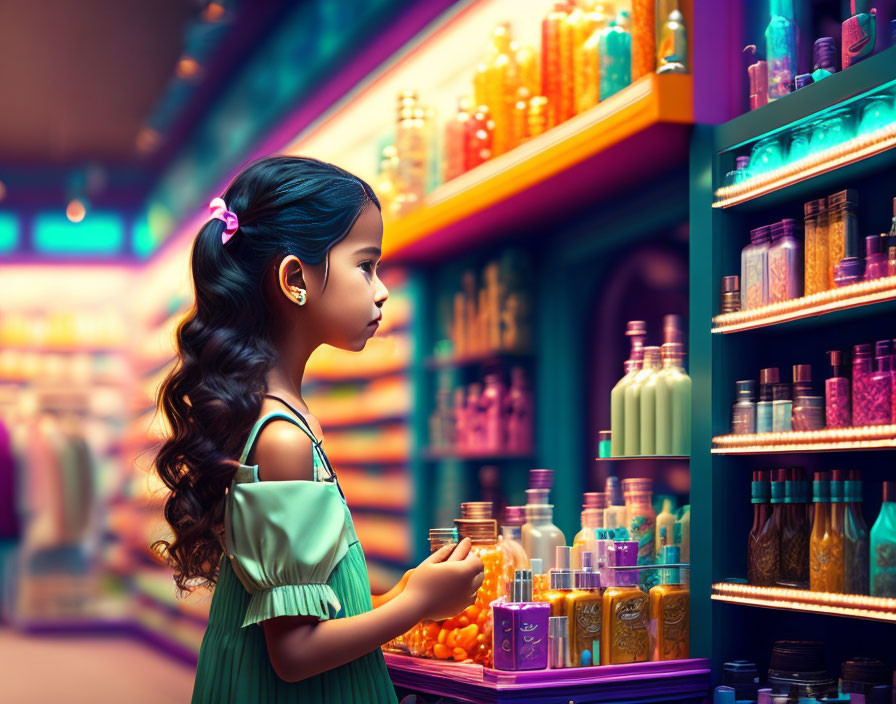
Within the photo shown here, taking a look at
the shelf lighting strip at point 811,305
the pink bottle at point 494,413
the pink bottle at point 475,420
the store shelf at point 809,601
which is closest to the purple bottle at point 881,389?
the shelf lighting strip at point 811,305

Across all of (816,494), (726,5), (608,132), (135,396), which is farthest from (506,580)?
(135,396)

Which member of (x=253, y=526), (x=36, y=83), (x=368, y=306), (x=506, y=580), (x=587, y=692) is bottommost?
(x=587, y=692)

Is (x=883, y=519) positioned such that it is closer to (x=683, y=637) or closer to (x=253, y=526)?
(x=683, y=637)

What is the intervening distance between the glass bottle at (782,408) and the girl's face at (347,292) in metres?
1.30

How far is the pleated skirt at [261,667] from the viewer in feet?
5.79

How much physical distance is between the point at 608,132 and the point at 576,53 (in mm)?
459

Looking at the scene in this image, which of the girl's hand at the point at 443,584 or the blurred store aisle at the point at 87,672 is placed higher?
the girl's hand at the point at 443,584

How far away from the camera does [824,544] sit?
264cm

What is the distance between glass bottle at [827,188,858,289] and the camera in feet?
8.86

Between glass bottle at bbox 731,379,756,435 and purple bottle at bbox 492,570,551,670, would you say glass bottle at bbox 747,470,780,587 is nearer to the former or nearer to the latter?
glass bottle at bbox 731,379,756,435

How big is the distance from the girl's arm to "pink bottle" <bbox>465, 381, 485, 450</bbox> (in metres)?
3.24

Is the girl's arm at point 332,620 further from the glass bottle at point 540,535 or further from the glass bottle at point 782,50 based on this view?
the glass bottle at point 782,50

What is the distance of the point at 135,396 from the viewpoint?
42.4ft

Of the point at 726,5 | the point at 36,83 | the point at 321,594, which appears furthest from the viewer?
the point at 36,83
